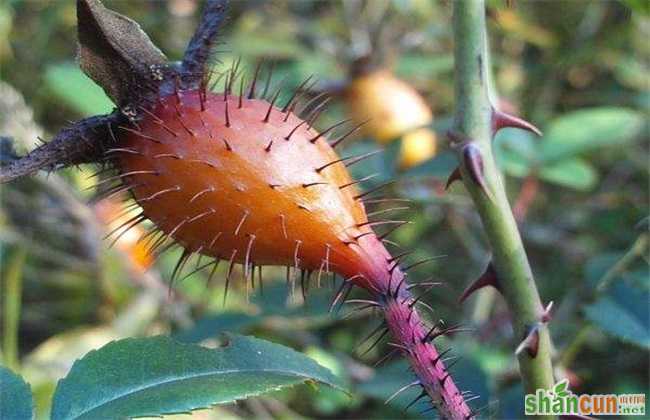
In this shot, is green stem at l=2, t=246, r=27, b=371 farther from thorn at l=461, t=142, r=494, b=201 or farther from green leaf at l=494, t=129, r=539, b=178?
thorn at l=461, t=142, r=494, b=201

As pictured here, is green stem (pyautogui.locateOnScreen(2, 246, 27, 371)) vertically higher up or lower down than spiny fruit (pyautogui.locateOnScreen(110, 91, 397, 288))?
higher up

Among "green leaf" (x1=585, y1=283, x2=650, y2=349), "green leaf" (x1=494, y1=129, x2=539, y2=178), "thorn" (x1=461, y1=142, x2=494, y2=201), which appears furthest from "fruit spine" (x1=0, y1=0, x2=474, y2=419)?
"green leaf" (x1=494, y1=129, x2=539, y2=178)

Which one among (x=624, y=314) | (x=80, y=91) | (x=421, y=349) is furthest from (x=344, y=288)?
(x=80, y=91)

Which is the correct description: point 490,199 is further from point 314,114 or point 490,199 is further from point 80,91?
point 80,91

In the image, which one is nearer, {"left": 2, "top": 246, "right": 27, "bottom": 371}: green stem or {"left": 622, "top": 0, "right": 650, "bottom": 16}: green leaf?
{"left": 622, "top": 0, "right": 650, "bottom": 16}: green leaf

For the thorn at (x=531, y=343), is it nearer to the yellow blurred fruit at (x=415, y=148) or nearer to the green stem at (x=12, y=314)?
the green stem at (x=12, y=314)

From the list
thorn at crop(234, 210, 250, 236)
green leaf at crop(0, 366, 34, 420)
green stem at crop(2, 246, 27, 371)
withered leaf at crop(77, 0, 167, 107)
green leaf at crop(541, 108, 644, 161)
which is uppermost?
green leaf at crop(541, 108, 644, 161)

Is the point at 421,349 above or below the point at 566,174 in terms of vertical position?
below

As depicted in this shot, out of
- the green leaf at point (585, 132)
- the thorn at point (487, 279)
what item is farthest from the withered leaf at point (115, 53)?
the green leaf at point (585, 132)
